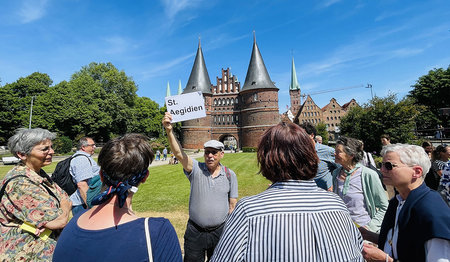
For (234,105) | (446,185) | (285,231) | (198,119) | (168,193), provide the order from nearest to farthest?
(285,231), (446,185), (168,193), (198,119), (234,105)

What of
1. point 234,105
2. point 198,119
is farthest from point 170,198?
point 234,105

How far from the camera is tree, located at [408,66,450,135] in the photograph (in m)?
34.8

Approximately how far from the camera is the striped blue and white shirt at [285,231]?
116 cm

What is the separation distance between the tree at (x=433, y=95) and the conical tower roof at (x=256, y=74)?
2233 cm

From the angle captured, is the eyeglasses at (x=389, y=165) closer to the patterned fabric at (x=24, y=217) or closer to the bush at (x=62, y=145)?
the patterned fabric at (x=24, y=217)

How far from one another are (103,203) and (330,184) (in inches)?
132

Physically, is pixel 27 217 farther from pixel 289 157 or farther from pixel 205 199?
pixel 289 157

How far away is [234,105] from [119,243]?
4550 centimetres

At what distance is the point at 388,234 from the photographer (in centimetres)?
198

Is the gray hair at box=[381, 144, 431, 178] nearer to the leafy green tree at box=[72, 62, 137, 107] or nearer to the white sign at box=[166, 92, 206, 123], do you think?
the white sign at box=[166, 92, 206, 123]

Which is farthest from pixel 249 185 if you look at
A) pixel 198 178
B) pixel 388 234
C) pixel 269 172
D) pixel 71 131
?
pixel 71 131

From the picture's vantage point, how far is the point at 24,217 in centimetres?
197

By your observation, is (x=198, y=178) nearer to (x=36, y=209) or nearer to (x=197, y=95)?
(x=197, y=95)

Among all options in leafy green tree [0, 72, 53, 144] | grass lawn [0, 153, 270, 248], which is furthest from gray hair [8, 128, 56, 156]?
leafy green tree [0, 72, 53, 144]
